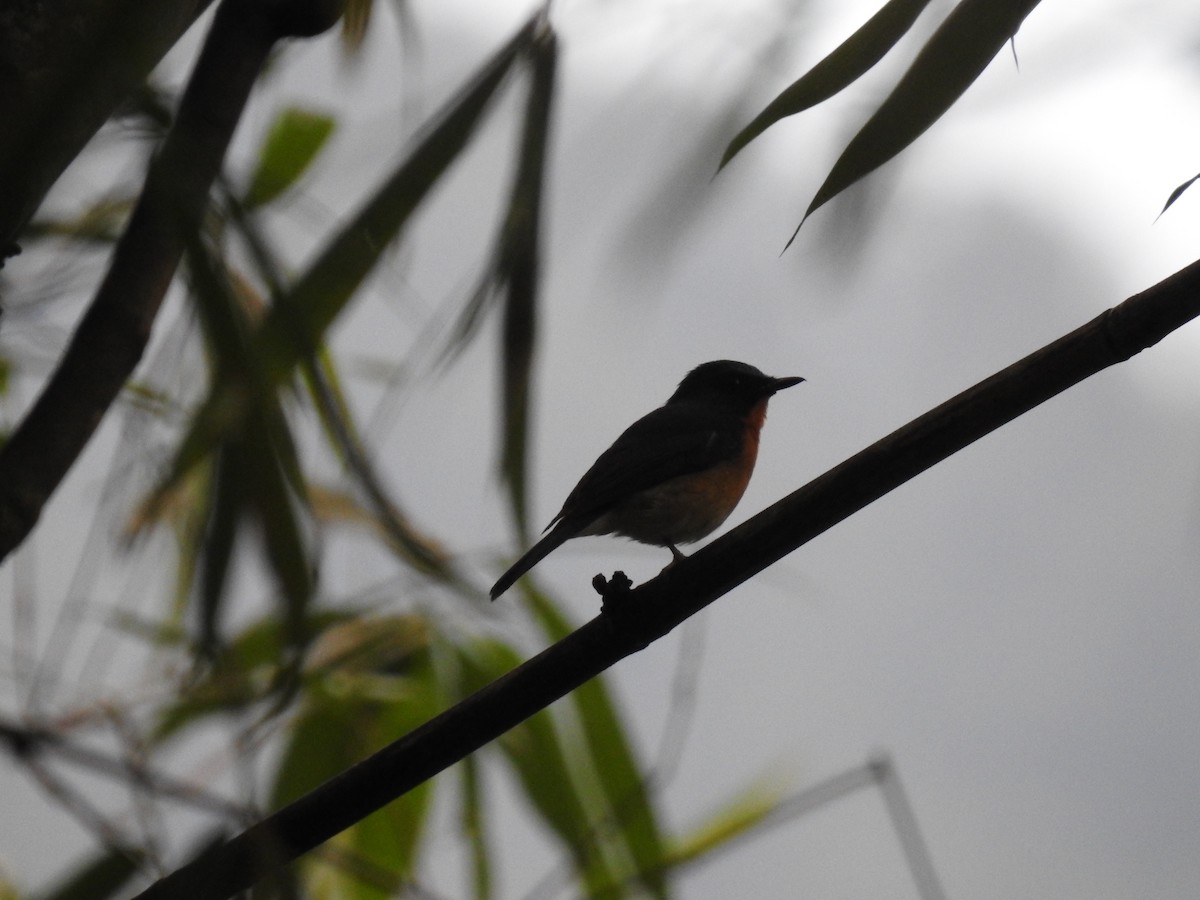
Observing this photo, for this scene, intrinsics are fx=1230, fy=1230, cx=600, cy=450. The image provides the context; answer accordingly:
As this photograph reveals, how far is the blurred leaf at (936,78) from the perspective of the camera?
131 centimetres

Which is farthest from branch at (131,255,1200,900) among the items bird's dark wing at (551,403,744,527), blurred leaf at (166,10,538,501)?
bird's dark wing at (551,403,744,527)

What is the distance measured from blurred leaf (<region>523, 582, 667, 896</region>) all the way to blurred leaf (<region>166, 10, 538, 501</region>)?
1.08 m

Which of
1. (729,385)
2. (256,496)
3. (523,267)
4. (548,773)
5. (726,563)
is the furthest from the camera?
(729,385)

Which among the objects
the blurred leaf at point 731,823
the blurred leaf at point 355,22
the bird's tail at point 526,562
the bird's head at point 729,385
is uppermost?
the bird's head at point 729,385

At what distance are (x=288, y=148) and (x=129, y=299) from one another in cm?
142

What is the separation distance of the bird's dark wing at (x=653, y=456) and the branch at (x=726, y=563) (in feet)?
6.20

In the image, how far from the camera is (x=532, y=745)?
2359mm

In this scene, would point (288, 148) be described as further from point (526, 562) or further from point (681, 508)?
point (681, 508)

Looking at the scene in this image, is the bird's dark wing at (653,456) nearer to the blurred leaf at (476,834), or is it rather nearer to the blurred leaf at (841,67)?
the blurred leaf at (476,834)

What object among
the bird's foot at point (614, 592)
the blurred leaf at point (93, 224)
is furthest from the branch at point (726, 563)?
the blurred leaf at point (93, 224)

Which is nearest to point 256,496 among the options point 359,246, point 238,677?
point 238,677

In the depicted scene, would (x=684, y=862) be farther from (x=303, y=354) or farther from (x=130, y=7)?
(x=130, y=7)

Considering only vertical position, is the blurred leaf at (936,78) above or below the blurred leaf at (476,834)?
above

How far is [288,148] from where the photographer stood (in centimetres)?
280
